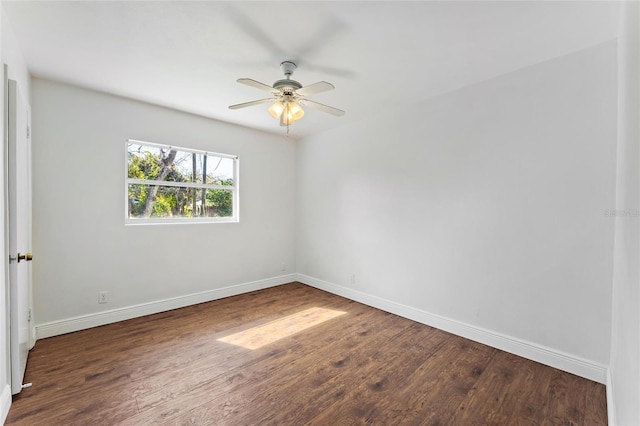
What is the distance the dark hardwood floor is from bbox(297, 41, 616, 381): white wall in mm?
447

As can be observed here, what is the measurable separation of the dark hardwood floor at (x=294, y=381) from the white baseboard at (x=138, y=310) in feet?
0.31

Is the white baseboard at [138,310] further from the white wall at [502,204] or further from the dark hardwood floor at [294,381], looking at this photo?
the white wall at [502,204]

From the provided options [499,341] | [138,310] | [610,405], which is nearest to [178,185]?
[138,310]

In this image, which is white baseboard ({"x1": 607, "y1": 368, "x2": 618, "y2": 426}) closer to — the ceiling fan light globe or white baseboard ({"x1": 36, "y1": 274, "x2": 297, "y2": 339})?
the ceiling fan light globe

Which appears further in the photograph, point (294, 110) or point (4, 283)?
point (294, 110)

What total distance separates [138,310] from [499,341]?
12.5 feet

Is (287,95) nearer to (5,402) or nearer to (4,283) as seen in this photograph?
(4,283)

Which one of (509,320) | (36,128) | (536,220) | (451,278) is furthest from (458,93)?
(36,128)

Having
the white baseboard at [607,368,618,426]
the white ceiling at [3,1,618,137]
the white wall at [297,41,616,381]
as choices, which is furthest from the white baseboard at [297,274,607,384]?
the white ceiling at [3,1,618,137]

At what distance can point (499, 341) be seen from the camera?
8.39 feet

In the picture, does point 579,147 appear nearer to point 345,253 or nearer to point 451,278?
point 451,278

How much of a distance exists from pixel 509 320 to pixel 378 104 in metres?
2.56

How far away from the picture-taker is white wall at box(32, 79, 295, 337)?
8.85ft

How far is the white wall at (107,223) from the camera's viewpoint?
8.85 ft
